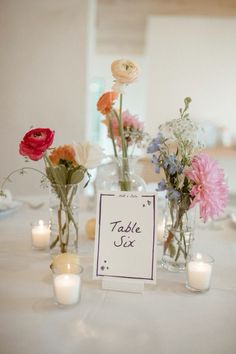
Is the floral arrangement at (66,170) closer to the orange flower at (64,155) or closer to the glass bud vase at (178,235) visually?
the orange flower at (64,155)

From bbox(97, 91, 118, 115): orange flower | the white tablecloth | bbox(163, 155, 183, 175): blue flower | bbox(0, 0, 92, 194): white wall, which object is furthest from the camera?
bbox(0, 0, 92, 194): white wall

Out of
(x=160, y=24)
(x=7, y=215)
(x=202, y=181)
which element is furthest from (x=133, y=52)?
(x=202, y=181)

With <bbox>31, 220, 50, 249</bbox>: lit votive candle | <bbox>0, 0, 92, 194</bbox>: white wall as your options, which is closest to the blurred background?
<bbox>0, 0, 92, 194</bbox>: white wall

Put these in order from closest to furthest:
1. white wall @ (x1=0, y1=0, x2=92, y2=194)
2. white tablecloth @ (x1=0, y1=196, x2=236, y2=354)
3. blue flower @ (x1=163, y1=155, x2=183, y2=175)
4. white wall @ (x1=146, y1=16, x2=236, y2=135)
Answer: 1. white tablecloth @ (x1=0, y1=196, x2=236, y2=354)
2. blue flower @ (x1=163, y1=155, x2=183, y2=175)
3. white wall @ (x1=0, y1=0, x2=92, y2=194)
4. white wall @ (x1=146, y1=16, x2=236, y2=135)

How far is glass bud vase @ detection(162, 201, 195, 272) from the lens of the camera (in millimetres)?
960

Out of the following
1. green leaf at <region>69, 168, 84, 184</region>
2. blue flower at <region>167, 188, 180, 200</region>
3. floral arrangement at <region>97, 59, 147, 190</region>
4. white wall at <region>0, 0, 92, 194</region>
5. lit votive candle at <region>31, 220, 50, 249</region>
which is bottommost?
lit votive candle at <region>31, 220, 50, 249</region>

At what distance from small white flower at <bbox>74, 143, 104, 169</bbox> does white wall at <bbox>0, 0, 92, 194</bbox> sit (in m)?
1.87

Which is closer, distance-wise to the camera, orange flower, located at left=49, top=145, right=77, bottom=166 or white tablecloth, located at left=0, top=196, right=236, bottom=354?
white tablecloth, located at left=0, top=196, right=236, bottom=354

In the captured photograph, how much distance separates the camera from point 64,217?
1.02 meters

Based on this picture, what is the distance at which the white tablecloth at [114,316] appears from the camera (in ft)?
2.23

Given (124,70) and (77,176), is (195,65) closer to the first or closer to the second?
(124,70)

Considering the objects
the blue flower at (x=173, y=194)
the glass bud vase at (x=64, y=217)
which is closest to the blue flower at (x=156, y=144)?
the blue flower at (x=173, y=194)

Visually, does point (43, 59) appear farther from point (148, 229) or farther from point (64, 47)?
point (148, 229)

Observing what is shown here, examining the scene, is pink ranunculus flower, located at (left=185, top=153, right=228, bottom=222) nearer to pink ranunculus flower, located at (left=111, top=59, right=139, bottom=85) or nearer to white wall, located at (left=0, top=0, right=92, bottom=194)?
pink ranunculus flower, located at (left=111, top=59, right=139, bottom=85)
